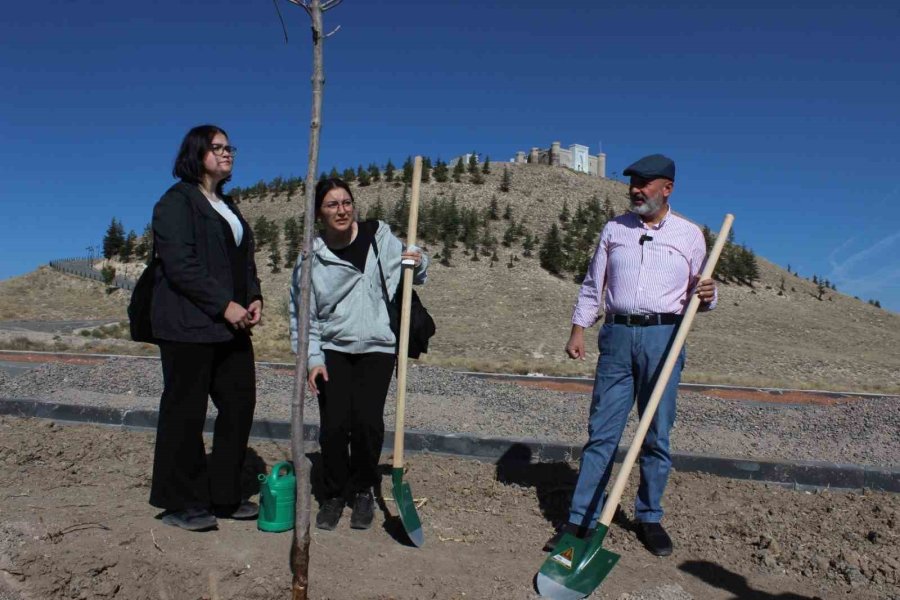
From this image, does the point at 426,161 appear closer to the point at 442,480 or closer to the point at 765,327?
the point at 765,327

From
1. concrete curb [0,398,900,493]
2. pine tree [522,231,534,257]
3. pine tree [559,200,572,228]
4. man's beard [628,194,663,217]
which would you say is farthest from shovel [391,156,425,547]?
pine tree [559,200,572,228]

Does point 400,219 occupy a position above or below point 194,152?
above

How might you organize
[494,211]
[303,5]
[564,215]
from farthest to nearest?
[564,215]
[494,211]
[303,5]

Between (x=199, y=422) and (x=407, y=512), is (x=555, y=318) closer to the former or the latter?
(x=407, y=512)

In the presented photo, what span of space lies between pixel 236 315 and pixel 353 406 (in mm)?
835

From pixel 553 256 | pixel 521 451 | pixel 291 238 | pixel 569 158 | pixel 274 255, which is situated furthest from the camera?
pixel 569 158

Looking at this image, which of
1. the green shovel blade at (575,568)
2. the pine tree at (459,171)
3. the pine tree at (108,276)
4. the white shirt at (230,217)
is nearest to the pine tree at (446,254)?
the pine tree at (459,171)

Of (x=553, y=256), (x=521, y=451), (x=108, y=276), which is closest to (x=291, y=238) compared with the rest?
(x=108, y=276)

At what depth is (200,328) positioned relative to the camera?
140 inches

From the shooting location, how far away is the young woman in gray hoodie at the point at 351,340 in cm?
381

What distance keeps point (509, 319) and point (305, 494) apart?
65.5 feet

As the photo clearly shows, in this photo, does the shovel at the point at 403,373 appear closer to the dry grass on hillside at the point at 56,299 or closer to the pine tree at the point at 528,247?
the dry grass on hillside at the point at 56,299

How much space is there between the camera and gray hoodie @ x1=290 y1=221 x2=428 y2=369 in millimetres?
3802

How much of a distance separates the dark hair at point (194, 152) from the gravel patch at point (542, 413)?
9.42ft
